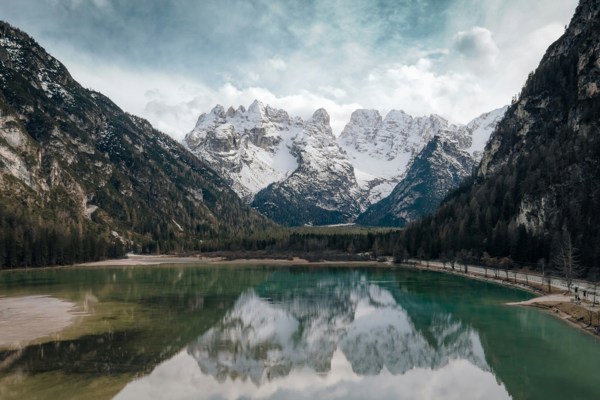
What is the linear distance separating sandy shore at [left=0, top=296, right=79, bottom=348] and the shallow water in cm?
262

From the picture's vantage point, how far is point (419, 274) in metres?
147

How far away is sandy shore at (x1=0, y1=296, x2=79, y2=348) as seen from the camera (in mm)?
55375

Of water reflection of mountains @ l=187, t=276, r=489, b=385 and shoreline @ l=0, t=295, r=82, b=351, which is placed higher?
shoreline @ l=0, t=295, r=82, b=351

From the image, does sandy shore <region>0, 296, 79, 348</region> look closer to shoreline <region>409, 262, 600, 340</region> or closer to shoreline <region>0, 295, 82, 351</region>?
shoreline <region>0, 295, 82, 351</region>

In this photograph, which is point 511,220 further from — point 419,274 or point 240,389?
point 240,389

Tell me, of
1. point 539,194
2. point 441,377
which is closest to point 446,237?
point 539,194

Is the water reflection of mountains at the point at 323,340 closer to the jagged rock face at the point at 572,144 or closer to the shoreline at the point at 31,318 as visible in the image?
the shoreline at the point at 31,318

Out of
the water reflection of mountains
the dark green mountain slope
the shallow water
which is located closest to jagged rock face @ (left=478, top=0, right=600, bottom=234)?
the dark green mountain slope

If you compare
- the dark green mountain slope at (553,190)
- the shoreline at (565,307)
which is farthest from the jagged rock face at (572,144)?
the shoreline at (565,307)

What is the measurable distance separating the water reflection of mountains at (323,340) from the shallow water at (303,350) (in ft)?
0.55

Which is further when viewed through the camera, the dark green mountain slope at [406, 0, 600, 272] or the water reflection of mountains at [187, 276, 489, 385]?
the dark green mountain slope at [406, 0, 600, 272]

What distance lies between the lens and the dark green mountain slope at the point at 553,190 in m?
126

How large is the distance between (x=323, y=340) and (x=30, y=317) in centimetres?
3950

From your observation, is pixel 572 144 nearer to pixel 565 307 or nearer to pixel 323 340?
pixel 565 307
